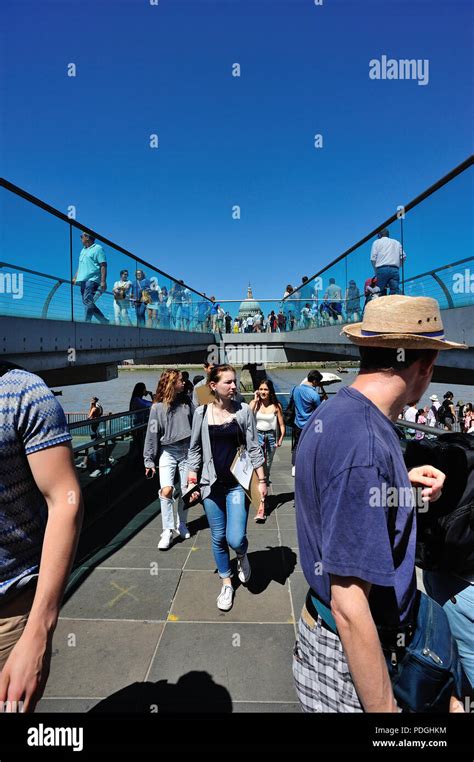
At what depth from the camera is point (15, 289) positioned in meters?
5.01

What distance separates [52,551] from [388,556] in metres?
1.05

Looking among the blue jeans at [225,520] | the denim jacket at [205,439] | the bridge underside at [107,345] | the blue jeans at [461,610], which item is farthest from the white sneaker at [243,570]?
the bridge underside at [107,345]

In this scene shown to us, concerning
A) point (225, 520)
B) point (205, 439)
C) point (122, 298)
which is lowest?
point (225, 520)

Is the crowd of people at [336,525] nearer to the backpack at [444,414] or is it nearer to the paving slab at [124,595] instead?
the paving slab at [124,595]

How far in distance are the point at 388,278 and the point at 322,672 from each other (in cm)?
649

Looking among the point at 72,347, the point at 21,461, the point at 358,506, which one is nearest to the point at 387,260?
the point at 72,347

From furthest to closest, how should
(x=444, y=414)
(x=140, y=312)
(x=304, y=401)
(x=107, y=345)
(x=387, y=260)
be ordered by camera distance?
(x=444, y=414) → (x=140, y=312) → (x=107, y=345) → (x=387, y=260) → (x=304, y=401)

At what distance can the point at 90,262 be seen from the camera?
696 centimetres

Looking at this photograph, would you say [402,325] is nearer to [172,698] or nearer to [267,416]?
[172,698]

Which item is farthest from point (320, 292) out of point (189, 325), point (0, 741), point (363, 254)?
point (0, 741)

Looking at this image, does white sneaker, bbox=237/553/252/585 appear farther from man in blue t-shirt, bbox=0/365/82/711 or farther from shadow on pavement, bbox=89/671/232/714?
man in blue t-shirt, bbox=0/365/82/711

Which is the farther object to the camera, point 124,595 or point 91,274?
point 91,274

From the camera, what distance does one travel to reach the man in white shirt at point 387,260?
22.2 feet

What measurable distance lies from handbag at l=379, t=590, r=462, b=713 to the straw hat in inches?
35.5
